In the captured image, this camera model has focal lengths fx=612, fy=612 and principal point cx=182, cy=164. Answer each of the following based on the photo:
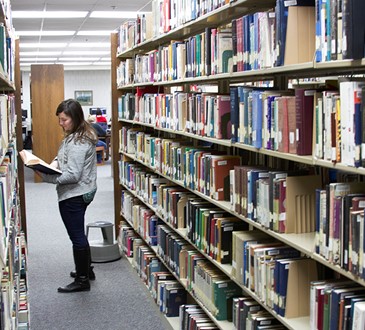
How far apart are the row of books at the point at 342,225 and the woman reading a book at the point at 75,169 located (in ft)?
9.40

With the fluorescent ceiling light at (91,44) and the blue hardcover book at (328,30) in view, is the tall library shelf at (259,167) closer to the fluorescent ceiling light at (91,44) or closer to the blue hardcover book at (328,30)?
the blue hardcover book at (328,30)

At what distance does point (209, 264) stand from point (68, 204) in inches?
61.3

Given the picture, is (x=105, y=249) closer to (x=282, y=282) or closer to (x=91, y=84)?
(x=282, y=282)

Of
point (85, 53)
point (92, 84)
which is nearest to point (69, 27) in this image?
point (85, 53)

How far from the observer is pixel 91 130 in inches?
192

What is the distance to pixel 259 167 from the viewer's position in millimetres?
3010

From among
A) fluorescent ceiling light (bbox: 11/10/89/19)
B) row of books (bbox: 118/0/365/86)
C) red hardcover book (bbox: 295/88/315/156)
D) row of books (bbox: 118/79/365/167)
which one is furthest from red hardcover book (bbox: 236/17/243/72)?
fluorescent ceiling light (bbox: 11/10/89/19)

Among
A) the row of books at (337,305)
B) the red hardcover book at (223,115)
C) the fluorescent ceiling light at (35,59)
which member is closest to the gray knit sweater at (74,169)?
the red hardcover book at (223,115)

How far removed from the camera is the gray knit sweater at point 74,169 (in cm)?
476

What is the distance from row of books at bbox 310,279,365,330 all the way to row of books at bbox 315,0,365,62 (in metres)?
0.81

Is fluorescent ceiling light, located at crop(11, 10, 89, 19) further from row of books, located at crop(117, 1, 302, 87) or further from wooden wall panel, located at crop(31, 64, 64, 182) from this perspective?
row of books, located at crop(117, 1, 302, 87)

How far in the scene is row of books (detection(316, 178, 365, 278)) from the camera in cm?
199

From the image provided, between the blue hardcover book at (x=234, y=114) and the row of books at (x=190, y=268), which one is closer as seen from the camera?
the blue hardcover book at (x=234, y=114)

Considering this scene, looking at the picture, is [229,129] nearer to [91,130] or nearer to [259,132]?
[259,132]
